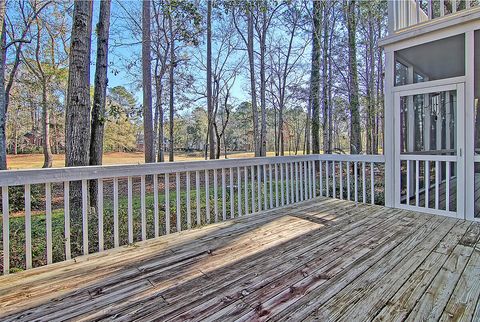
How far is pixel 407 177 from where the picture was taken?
4.04 meters

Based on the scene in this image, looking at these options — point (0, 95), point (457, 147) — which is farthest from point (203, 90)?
point (457, 147)

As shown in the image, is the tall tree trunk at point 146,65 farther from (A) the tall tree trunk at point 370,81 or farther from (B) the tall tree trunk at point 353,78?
(A) the tall tree trunk at point 370,81

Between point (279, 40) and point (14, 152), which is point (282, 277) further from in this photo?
point (14, 152)

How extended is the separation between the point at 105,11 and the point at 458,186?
5.58 metres

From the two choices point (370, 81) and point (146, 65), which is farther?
point (370, 81)

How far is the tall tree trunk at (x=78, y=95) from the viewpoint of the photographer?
117 inches

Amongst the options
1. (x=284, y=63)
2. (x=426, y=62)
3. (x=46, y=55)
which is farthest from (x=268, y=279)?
(x=46, y=55)

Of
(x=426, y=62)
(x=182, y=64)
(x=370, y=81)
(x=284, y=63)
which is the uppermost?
(x=284, y=63)

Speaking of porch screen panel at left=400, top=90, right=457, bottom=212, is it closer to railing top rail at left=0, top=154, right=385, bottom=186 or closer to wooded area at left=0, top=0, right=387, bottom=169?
wooded area at left=0, top=0, right=387, bottom=169

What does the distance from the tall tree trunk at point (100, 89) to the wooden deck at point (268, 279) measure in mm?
1705

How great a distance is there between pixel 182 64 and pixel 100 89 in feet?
31.0

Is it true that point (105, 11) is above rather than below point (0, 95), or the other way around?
above

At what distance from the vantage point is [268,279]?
1960 millimetres

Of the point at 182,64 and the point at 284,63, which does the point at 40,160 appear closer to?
the point at 182,64
